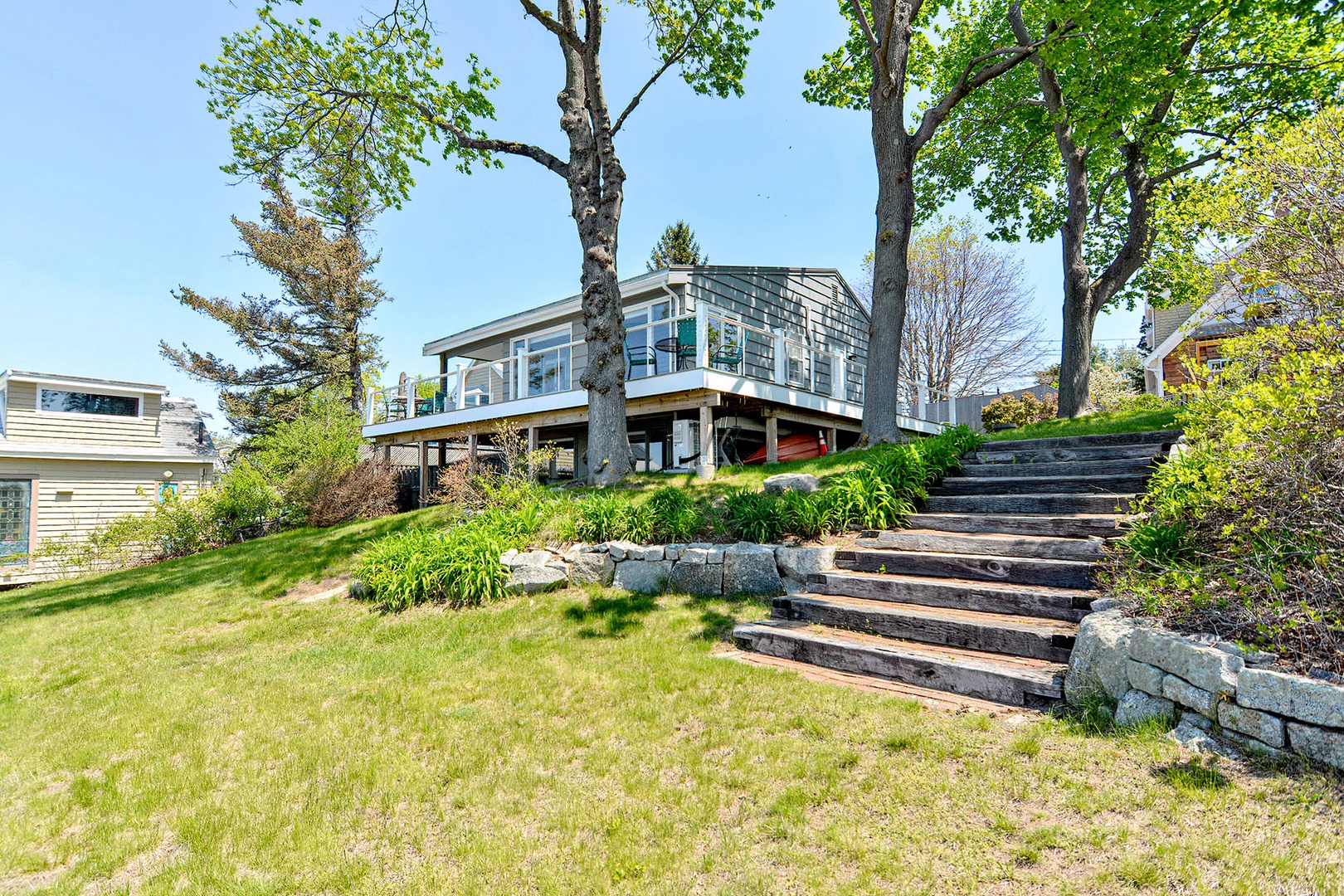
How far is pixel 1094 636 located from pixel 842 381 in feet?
34.4

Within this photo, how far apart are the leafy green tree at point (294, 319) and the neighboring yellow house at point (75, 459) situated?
20.2 ft

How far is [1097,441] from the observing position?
677 centimetres

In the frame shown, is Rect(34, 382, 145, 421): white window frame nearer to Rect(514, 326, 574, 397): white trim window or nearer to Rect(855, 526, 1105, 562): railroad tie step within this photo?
Rect(514, 326, 574, 397): white trim window

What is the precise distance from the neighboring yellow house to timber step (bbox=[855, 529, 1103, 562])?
53.8ft

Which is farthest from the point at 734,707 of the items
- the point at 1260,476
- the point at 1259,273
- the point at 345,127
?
the point at 345,127

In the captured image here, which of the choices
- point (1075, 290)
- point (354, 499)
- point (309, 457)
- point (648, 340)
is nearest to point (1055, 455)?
point (1075, 290)

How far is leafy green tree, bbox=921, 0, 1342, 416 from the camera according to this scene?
335 inches

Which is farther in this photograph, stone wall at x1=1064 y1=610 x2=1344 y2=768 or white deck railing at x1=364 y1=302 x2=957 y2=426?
white deck railing at x1=364 y1=302 x2=957 y2=426

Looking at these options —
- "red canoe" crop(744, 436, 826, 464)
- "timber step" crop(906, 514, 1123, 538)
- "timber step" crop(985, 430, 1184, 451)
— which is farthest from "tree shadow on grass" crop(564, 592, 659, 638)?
"red canoe" crop(744, 436, 826, 464)

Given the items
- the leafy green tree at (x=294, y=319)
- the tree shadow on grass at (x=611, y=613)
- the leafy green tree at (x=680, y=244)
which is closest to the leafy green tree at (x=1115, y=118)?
the tree shadow on grass at (x=611, y=613)

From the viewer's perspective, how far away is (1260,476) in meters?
3.30

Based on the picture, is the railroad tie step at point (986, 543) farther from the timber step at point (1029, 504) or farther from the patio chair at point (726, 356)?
the patio chair at point (726, 356)

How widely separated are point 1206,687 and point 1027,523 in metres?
2.68

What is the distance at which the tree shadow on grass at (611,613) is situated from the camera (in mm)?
5367
